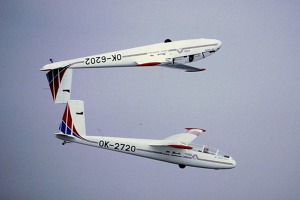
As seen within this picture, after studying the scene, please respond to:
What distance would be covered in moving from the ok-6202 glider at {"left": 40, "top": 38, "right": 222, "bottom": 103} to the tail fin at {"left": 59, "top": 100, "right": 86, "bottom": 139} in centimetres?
117

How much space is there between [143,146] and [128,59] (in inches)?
241

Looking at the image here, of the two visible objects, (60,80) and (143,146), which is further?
(143,146)

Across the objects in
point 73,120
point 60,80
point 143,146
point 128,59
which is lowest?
point 143,146

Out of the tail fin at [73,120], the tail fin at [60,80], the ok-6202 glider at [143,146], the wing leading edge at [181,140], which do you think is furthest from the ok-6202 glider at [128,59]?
the wing leading edge at [181,140]

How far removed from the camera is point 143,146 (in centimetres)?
3500

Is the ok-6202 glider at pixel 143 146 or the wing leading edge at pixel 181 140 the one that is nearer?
the wing leading edge at pixel 181 140

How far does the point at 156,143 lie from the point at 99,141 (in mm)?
3956

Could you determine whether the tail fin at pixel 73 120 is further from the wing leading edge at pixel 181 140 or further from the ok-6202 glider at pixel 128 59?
the wing leading edge at pixel 181 140

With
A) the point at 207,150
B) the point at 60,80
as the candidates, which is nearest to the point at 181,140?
the point at 207,150

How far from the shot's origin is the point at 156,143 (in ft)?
114

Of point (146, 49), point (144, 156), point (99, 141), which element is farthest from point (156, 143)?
point (146, 49)

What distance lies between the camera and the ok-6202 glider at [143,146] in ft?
114

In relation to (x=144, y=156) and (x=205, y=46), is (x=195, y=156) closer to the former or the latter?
(x=144, y=156)

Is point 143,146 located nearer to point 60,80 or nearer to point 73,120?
point 73,120
